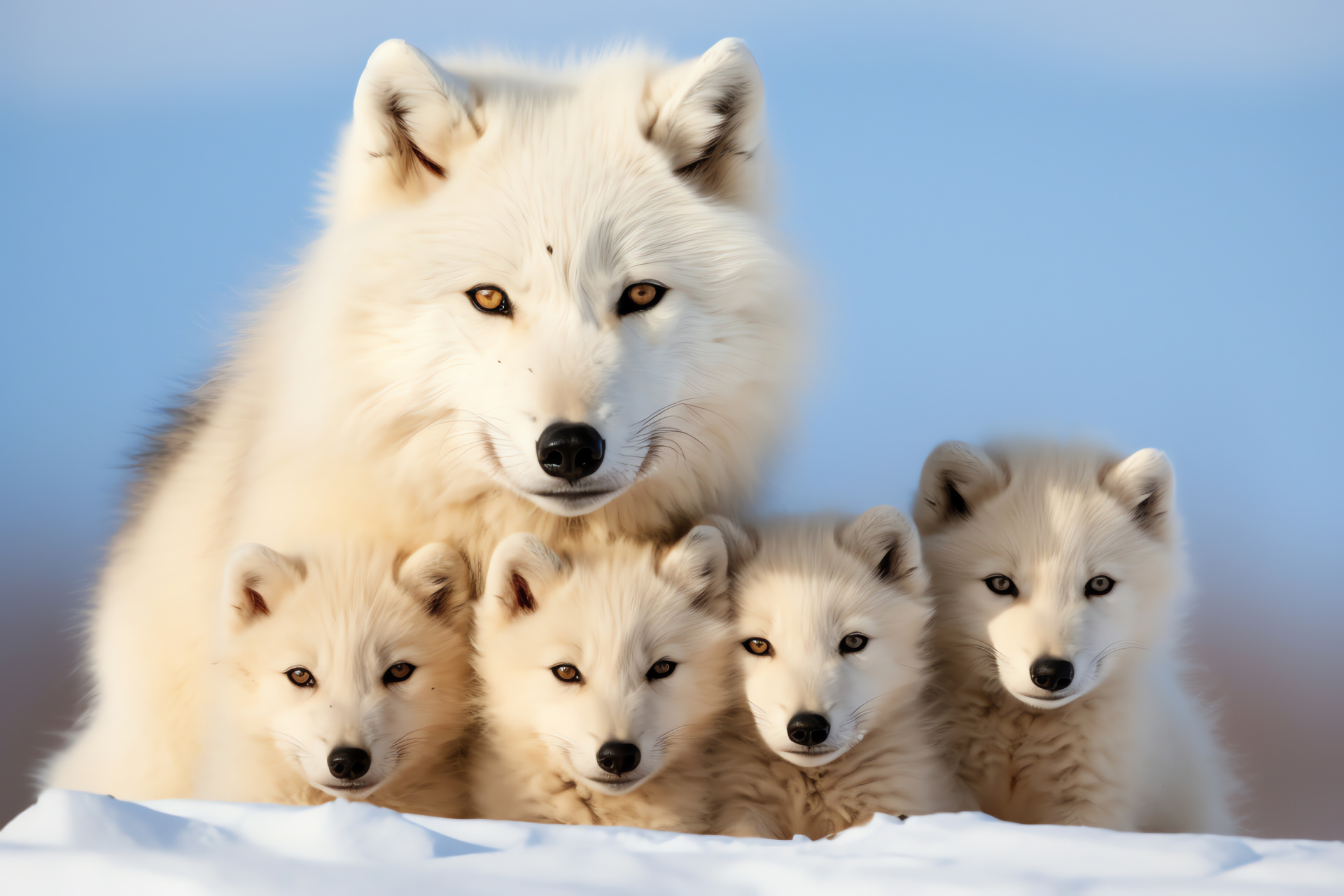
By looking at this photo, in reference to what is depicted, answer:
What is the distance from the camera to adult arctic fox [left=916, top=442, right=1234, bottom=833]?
292 cm

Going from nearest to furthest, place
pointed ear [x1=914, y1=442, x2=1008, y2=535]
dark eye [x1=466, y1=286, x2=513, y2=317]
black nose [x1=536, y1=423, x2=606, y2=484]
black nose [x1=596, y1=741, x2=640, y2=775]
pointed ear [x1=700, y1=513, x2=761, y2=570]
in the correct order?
black nose [x1=536, y1=423, x2=606, y2=484] → black nose [x1=596, y1=741, x2=640, y2=775] → dark eye [x1=466, y1=286, x2=513, y2=317] → pointed ear [x1=700, y1=513, x2=761, y2=570] → pointed ear [x1=914, y1=442, x2=1008, y2=535]

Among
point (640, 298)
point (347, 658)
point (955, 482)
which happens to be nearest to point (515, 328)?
point (640, 298)

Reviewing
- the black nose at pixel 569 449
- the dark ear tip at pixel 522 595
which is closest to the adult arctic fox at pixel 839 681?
the dark ear tip at pixel 522 595

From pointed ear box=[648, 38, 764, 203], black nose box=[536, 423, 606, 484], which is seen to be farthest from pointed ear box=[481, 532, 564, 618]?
pointed ear box=[648, 38, 764, 203]

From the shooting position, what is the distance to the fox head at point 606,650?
2.65 m

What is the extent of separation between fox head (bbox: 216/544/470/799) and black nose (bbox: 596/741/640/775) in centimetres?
47

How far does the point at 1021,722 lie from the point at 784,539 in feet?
2.47

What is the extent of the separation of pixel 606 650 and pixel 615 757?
0.26 m

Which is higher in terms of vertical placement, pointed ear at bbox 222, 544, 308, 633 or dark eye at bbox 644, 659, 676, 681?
pointed ear at bbox 222, 544, 308, 633

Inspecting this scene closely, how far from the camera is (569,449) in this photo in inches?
95.8

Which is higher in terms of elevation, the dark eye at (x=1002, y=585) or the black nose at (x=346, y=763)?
the dark eye at (x=1002, y=585)

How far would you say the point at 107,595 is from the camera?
147 inches

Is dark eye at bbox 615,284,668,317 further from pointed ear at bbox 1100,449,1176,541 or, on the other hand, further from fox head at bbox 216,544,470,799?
pointed ear at bbox 1100,449,1176,541

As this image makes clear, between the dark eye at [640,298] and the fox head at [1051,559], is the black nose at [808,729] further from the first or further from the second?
the dark eye at [640,298]
